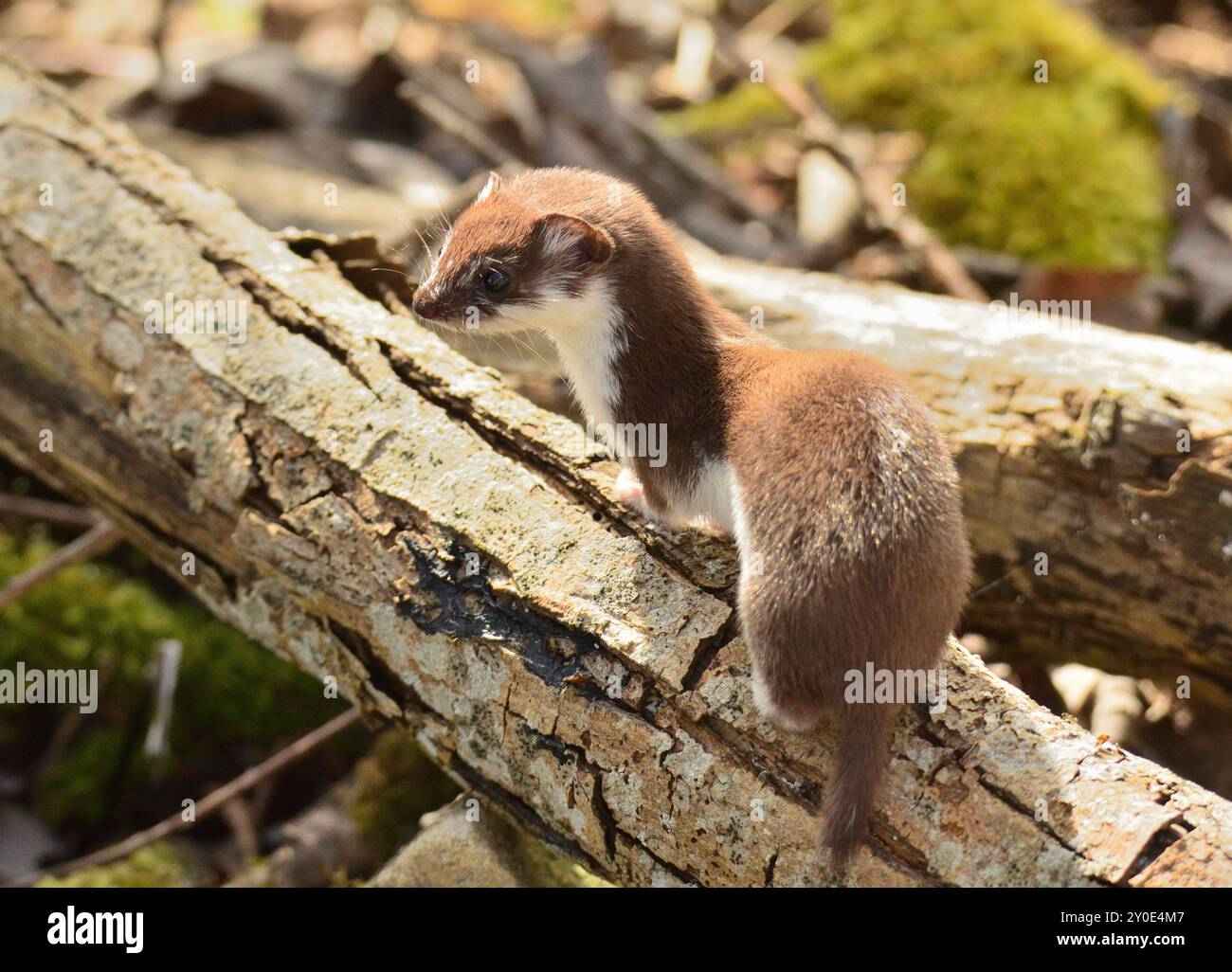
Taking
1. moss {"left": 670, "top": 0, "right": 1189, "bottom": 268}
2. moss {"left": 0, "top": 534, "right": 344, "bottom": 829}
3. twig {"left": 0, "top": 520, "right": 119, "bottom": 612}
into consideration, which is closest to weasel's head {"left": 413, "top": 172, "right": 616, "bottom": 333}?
twig {"left": 0, "top": 520, "right": 119, "bottom": 612}

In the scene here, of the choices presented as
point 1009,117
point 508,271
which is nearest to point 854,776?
point 508,271

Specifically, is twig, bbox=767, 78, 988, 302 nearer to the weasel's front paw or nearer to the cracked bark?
the cracked bark

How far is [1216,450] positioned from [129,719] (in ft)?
13.1

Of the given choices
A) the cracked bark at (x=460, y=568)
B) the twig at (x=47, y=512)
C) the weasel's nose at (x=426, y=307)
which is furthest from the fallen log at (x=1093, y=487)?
the twig at (x=47, y=512)

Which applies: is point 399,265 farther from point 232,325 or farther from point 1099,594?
point 1099,594

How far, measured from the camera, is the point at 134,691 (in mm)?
4730

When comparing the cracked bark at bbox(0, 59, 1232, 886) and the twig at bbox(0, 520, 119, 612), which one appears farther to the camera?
the twig at bbox(0, 520, 119, 612)

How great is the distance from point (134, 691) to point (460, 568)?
225 centimetres

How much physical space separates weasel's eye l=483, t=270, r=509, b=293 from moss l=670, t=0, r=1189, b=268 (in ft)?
11.9

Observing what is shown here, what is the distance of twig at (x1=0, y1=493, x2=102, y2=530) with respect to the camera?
5063 millimetres

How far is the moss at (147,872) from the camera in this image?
4.00 metres

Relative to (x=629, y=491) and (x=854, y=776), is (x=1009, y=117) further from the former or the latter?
(x=854, y=776)

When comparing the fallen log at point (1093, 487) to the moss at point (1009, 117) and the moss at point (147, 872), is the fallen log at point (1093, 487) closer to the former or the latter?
the moss at point (1009, 117)

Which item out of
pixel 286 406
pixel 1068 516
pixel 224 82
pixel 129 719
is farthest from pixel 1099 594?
pixel 224 82
